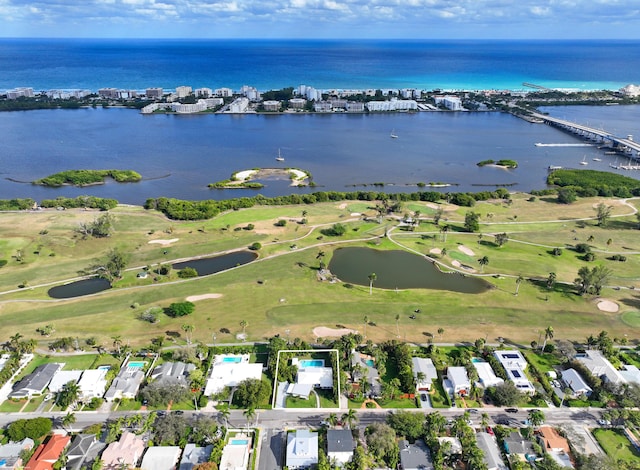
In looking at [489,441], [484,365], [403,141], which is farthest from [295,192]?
[489,441]

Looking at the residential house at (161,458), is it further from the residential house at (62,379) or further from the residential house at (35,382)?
the residential house at (35,382)

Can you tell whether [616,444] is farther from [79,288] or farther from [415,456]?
[79,288]

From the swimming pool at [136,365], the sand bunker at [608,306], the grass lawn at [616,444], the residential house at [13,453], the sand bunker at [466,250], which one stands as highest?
the sand bunker at [466,250]

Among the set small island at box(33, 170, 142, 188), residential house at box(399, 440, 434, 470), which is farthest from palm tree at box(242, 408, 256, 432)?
small island at box(33, 170, 142, 188)

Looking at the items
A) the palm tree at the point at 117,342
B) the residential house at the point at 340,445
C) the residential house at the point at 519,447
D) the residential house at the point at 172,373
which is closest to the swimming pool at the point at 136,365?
the residential house at the point at 172,373

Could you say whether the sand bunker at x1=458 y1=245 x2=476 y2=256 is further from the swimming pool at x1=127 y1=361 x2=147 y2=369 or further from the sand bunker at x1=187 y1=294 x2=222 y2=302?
the swimming pool at x1=127 y1=361 x2=147 y2=369

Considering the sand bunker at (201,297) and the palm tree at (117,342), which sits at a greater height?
the sand bunker at (201,297)

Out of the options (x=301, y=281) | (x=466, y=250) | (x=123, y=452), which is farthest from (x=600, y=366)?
(x=123, y=452)
